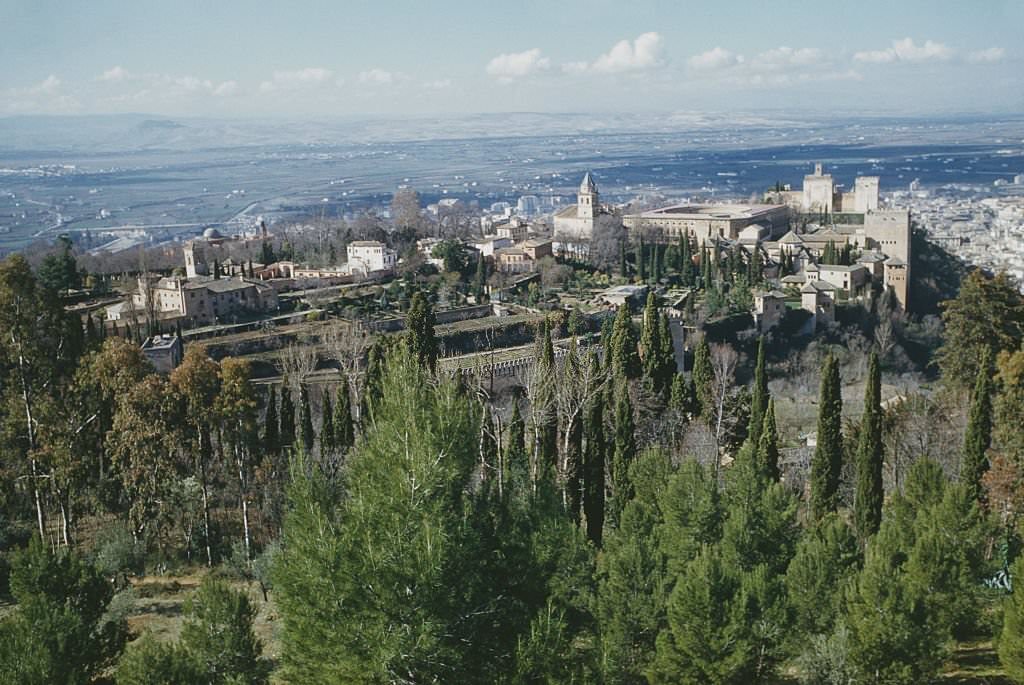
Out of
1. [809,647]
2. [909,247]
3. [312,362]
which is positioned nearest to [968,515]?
[809,647]

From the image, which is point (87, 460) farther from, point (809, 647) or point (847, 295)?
point (847, 295)

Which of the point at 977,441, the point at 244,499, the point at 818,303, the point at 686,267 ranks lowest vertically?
the point at 818,303

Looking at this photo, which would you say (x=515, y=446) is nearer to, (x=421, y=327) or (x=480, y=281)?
(x=421, y=327)

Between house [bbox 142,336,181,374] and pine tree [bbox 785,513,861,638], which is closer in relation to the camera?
pine tree [bbox 785,513,861,638]

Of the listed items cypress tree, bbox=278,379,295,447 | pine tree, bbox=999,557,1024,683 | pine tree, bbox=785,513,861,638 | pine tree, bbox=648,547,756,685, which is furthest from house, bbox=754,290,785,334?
pine tree, bbox=648,547,756,685

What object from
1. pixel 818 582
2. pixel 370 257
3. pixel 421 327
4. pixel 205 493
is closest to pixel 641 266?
pixel 370 257

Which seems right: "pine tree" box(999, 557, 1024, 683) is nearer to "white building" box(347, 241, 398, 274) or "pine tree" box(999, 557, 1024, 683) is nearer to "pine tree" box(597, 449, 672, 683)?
"pine tree" box(597, 449, 672, 683)

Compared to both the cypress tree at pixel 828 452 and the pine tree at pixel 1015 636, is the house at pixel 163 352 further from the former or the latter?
the pine tree at pixel 1015 636
